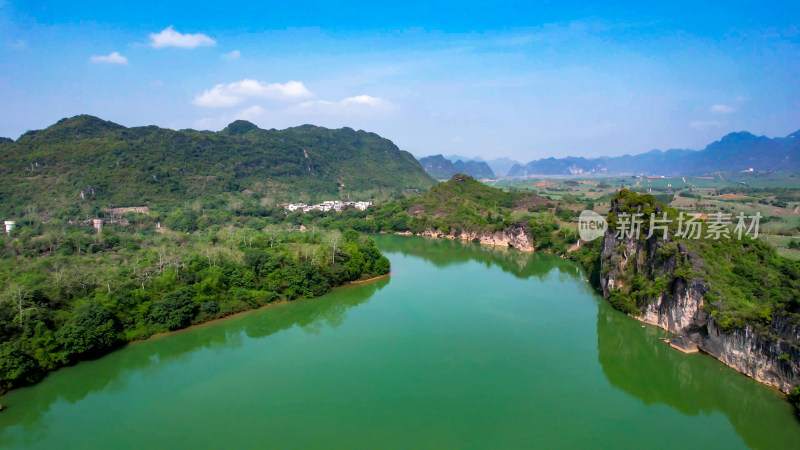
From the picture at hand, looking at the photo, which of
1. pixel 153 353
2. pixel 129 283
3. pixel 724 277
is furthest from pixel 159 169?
pixel 724 277

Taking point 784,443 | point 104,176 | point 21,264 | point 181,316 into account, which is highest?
point 104,176

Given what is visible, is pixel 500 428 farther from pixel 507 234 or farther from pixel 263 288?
pixel 507 234

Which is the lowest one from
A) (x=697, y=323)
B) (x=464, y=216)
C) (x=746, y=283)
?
(x=697, y=323)

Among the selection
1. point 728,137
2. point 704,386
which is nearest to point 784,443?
point 704,386

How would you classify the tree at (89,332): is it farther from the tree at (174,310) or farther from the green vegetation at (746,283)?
the green vegetation at (746,283)

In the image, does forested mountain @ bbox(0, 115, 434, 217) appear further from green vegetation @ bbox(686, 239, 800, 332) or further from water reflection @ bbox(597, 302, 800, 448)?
green vegetation @ bbox(686, 239, 800, 332)

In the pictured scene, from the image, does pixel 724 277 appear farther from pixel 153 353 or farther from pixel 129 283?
pixel 129 283
